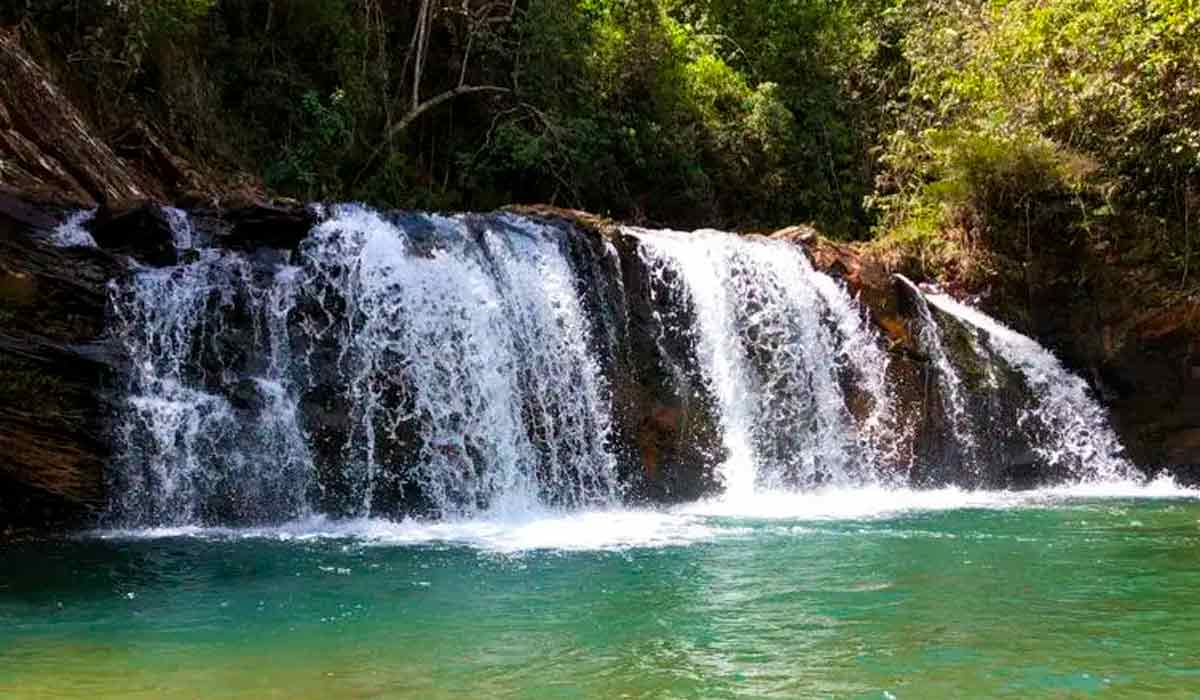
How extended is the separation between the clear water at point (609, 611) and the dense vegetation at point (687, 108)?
24.4 ft

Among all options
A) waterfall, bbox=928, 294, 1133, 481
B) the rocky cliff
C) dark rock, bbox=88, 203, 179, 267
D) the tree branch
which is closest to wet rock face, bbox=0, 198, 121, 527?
the rocky cliff

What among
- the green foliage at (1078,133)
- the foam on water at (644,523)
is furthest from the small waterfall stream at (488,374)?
the green foliage at (1078,133)

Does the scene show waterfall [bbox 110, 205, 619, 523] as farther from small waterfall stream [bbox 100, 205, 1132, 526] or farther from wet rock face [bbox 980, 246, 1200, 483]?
wet rock face [bbox 980, 246, 1200, 483]

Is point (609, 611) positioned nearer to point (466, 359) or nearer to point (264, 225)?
point (466, 359)

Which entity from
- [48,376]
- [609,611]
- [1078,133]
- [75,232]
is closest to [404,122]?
[75,232]

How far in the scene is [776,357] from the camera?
14.1 m

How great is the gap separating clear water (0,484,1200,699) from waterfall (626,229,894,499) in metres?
3.16

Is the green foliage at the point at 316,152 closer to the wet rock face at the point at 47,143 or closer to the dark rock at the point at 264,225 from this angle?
the wet rock face at the point at 47,143

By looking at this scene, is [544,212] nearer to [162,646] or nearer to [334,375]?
[334,375]

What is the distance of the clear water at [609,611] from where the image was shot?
5.12 m

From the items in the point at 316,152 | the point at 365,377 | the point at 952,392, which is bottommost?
the point at 952,392

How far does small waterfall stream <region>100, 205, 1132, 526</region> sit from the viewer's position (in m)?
10.6

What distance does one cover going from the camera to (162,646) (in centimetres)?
582

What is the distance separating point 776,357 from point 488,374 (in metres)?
4.04
